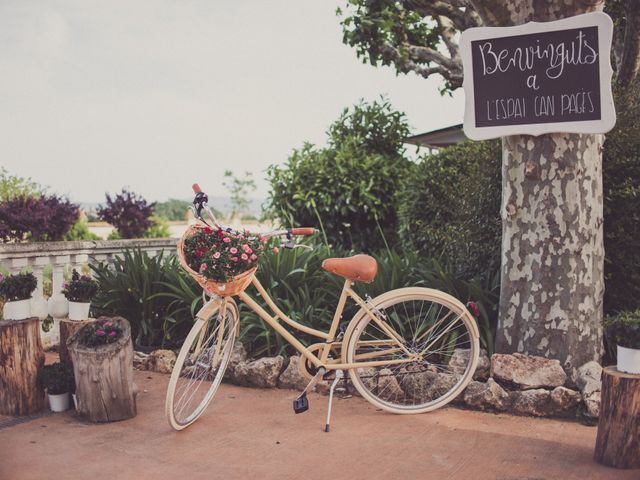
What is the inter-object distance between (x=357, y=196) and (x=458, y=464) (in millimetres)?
5642

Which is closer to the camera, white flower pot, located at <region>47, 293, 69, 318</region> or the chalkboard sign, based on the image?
the chalkboard sign

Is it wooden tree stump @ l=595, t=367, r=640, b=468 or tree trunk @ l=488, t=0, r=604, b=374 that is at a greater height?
tree trunk @ l=488, t=0, r=604, b=374

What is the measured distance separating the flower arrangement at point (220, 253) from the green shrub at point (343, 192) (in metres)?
4.67

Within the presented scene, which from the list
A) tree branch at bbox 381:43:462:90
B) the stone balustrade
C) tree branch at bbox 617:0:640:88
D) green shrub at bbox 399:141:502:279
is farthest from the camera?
tree branch at bbox 381:43:462:90

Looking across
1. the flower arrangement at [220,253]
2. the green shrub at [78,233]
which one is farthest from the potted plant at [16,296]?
the green shrub at [78,233]

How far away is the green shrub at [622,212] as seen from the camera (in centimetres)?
491

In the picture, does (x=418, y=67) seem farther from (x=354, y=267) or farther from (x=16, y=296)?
(x=16, y=296)

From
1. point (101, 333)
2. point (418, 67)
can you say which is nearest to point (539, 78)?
point (101, 333)

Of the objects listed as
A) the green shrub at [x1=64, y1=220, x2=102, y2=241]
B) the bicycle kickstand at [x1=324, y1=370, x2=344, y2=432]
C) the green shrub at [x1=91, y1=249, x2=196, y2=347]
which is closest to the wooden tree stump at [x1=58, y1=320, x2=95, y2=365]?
the green shrub at [x1=91, y1=249, x2=196, y2=347]

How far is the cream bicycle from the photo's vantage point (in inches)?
160

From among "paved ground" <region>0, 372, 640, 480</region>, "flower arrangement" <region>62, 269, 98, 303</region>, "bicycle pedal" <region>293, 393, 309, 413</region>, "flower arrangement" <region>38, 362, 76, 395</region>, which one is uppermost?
"flower arrangement" <region>62, 269, 98, 303</region>

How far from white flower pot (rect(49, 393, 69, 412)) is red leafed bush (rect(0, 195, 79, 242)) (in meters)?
4.13

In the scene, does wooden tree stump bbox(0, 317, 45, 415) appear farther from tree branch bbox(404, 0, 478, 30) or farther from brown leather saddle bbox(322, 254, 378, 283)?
tree branch bbox(404, 0, 478, 30)

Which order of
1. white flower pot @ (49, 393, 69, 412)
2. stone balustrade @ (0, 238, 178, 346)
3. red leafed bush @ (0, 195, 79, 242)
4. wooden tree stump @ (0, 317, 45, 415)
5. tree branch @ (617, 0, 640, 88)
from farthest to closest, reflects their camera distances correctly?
red leafed bush @ (0, 195, 79, 242), tree branch @ (617, 0, 640, 88), stone balustrade @ (0, 238, 178, 346), white flower pot @ (49, 393, 69, 412), wooden tree stump @ (0, 317, 45, 415)
